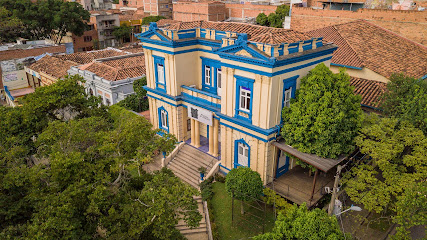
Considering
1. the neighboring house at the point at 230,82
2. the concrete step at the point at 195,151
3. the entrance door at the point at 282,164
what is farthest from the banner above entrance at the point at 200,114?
the entrance door at the point at 282,164

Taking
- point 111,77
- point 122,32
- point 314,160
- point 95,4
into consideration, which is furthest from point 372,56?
point 95,4

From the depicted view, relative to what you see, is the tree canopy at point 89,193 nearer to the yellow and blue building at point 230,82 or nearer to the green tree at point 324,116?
the yellow and blue building at point 230,82

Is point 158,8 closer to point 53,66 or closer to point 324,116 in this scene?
point 53,66

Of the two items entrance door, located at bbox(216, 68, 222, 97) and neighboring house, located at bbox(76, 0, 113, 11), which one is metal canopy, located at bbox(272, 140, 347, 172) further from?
neighboring house, located at bbox(76, 0, 113, 11)

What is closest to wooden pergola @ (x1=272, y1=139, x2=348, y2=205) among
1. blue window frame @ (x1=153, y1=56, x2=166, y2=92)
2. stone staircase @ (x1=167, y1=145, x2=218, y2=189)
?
stone staircase @ (x1=167, y1=145, x2=218, y2=189)

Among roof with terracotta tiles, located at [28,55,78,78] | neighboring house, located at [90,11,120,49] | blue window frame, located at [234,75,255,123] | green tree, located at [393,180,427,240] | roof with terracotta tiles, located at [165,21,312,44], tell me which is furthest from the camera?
neighboring house, located at [90,11,120,49]

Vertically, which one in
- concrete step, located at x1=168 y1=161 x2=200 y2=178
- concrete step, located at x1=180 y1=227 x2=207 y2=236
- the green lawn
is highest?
concrete step, located at x1=168 y1=161 x2=200 y2=178
